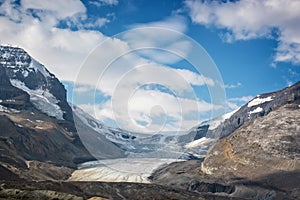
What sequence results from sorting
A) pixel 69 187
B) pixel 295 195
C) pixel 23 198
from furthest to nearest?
pixel 295 195, pixel 69 187, pixel 23 198

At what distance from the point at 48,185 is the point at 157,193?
44.2m

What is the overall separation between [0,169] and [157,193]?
67335mm

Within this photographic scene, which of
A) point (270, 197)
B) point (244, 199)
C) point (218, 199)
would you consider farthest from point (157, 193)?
point (270, 197)

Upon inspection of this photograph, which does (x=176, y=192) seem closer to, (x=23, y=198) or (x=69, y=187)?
(x=69, y=187)

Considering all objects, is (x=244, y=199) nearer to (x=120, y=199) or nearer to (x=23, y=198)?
(x=120, y=199)

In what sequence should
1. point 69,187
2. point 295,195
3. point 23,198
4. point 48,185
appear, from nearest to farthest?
point 23,198 → point 48,185 → point 69,187 → point 295,195

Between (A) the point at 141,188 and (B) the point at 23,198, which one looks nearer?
(B) the point at 23,198

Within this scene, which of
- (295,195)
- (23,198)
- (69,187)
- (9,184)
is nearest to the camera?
(23,198)

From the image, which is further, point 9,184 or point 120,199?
point 120,199

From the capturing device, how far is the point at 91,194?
7082 inches

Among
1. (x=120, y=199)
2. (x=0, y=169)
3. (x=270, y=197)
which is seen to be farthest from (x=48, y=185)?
(x=270, y=197)

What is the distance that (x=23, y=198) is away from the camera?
448ft

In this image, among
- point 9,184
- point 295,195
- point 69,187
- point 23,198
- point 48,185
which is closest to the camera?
point 23,198

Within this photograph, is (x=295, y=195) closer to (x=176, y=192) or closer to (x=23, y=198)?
(x=176, y=192)
